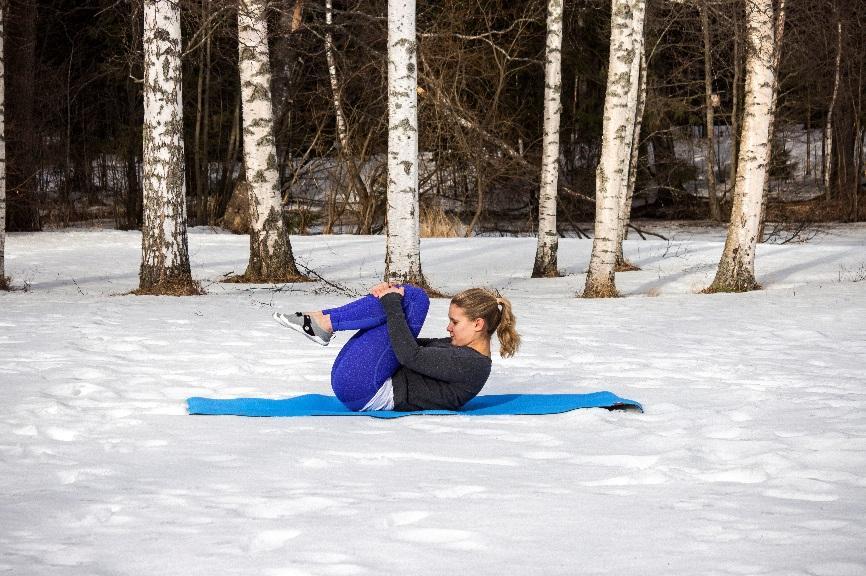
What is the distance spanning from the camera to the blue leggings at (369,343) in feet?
18.7

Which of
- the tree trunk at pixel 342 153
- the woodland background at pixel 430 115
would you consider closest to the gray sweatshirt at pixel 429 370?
the woodland background at pixel 430 115

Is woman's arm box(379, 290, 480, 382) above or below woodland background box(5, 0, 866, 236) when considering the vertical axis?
below

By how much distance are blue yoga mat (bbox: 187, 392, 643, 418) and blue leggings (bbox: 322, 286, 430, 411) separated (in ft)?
0.50

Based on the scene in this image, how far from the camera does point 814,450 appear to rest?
4.94 metres

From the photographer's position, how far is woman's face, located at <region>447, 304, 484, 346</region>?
5.67 meters

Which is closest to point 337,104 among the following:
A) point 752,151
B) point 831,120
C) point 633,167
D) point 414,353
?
point 633,167

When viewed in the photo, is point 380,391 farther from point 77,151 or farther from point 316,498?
point 77,151

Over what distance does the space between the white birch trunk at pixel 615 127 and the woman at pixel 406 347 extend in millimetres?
6633

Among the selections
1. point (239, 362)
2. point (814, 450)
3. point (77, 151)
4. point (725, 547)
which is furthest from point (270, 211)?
point (77, 151)

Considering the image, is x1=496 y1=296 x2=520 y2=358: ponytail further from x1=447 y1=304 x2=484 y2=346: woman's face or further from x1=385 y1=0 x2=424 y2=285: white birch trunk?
x1=385 y1=0 x2=424 y2=285: white birch trunk

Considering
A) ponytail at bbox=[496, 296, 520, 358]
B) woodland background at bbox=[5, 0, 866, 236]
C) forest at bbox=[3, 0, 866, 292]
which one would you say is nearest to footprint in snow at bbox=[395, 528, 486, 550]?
ponytail at bbox=[496, 296, 520, 358]

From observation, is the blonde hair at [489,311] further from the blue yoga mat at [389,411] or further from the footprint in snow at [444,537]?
the footprint in snow at [444,537]

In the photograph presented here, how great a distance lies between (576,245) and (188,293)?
27.5 ft

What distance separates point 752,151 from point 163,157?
6467 millimetres
